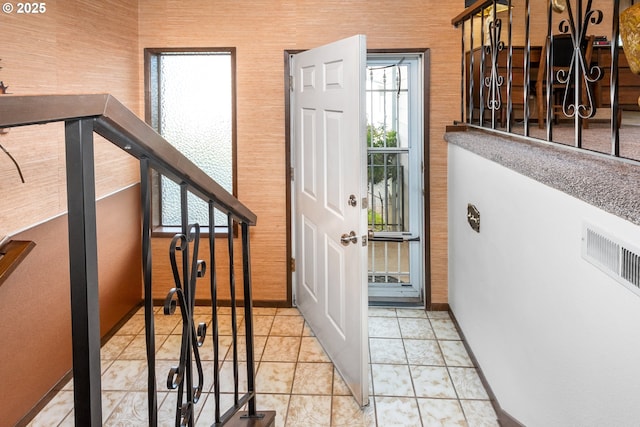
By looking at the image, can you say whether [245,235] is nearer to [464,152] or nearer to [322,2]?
[464,152]

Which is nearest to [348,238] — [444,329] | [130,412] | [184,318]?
[444,329]

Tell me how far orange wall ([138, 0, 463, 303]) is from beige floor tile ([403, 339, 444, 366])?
0.68 meters

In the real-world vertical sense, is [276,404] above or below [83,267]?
below

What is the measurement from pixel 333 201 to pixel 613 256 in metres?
2.08

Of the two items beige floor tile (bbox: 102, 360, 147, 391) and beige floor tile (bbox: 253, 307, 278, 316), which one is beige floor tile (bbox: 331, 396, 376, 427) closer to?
beige floor tile (bbox: 102, 360, 147, 391)

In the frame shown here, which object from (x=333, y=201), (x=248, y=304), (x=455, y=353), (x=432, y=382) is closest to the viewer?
(x=248, y=304)

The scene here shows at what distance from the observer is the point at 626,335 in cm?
135

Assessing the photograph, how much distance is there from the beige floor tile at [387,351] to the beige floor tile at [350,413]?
0.52 metres

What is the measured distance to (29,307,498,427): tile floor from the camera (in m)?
2.79

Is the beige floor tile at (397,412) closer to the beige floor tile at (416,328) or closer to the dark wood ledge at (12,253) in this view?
the beige floor tile at (416,328)

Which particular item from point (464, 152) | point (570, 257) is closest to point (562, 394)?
point (570, 257)

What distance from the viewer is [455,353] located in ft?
11.6

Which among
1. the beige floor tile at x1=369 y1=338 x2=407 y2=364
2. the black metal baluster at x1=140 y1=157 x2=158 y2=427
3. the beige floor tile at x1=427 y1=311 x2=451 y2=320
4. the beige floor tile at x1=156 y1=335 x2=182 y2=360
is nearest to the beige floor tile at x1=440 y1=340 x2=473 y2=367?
the beige floor tile at x1=369 y1=338 x2=407 y2=364

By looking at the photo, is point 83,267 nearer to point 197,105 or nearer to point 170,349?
point 170,349
